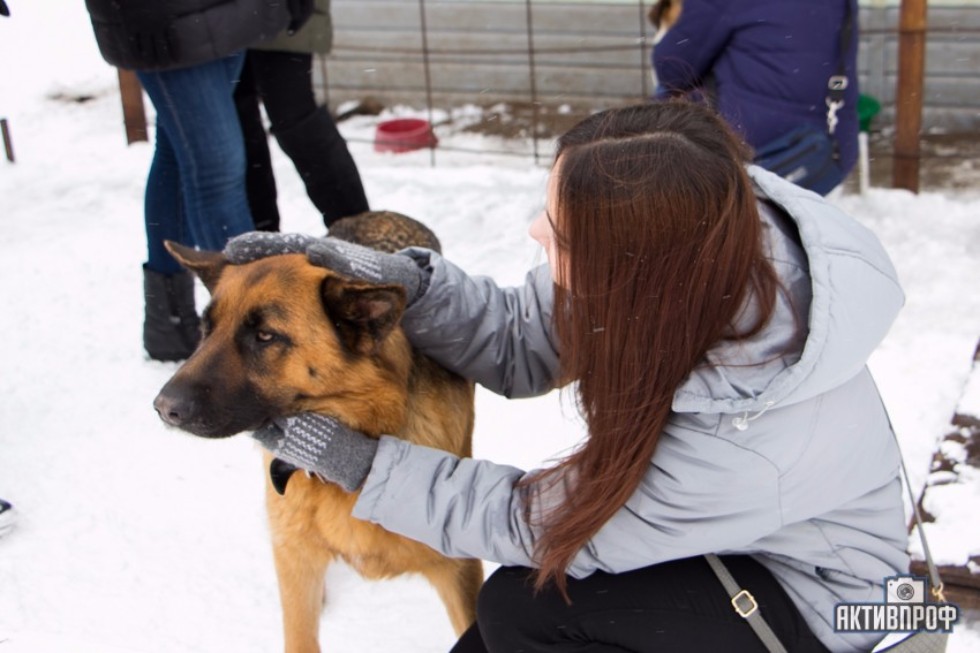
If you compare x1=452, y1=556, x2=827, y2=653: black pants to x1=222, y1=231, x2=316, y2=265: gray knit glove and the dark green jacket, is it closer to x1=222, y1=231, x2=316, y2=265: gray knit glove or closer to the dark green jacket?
x1=222, y1=231, x2=316, y2=265: gray knit glove

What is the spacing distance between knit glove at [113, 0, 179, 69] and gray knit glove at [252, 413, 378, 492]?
1.69 m

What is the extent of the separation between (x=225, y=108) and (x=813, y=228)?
2388mm

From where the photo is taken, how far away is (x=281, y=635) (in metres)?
3.04

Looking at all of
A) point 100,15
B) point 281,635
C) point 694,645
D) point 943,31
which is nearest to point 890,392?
point 694,645

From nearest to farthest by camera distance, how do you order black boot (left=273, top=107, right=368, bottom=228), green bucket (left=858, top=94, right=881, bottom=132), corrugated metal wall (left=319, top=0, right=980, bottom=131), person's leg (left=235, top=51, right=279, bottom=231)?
black boot (left=273, top=107, right=368, bottom=228)
person's leg (left=235, top=51, right=279, bottom=231)
green bucket (left=858, top=94, right=881, bottom=132)
corrugated metal wall (left=319, top=0, right=980, bottom=131)

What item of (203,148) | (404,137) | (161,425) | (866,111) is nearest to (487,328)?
(203,148)

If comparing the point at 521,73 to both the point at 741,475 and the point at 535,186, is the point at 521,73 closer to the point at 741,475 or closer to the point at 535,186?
the point at 535,186

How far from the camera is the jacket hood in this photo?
1.96m

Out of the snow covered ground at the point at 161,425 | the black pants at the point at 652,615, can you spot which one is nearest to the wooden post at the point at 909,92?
the snow covered ground at the point at 161,425

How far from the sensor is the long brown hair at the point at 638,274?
1.99 meters

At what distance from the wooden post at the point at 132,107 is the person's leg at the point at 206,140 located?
256 centimetres

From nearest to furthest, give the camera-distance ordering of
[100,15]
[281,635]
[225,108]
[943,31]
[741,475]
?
[741,475]
[281,635]
[100,15]
[225,108]
[943,31]

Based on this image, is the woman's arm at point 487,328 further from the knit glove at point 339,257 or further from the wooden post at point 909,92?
the wooden post at point 909,92

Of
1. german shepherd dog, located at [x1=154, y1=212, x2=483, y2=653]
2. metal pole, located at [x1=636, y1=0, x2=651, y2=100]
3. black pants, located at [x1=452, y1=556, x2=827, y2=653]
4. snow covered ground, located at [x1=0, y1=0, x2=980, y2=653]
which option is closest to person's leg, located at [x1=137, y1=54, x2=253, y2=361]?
snow covered ground, located at [x1=0, y1=0, x2=980, y2=653]
